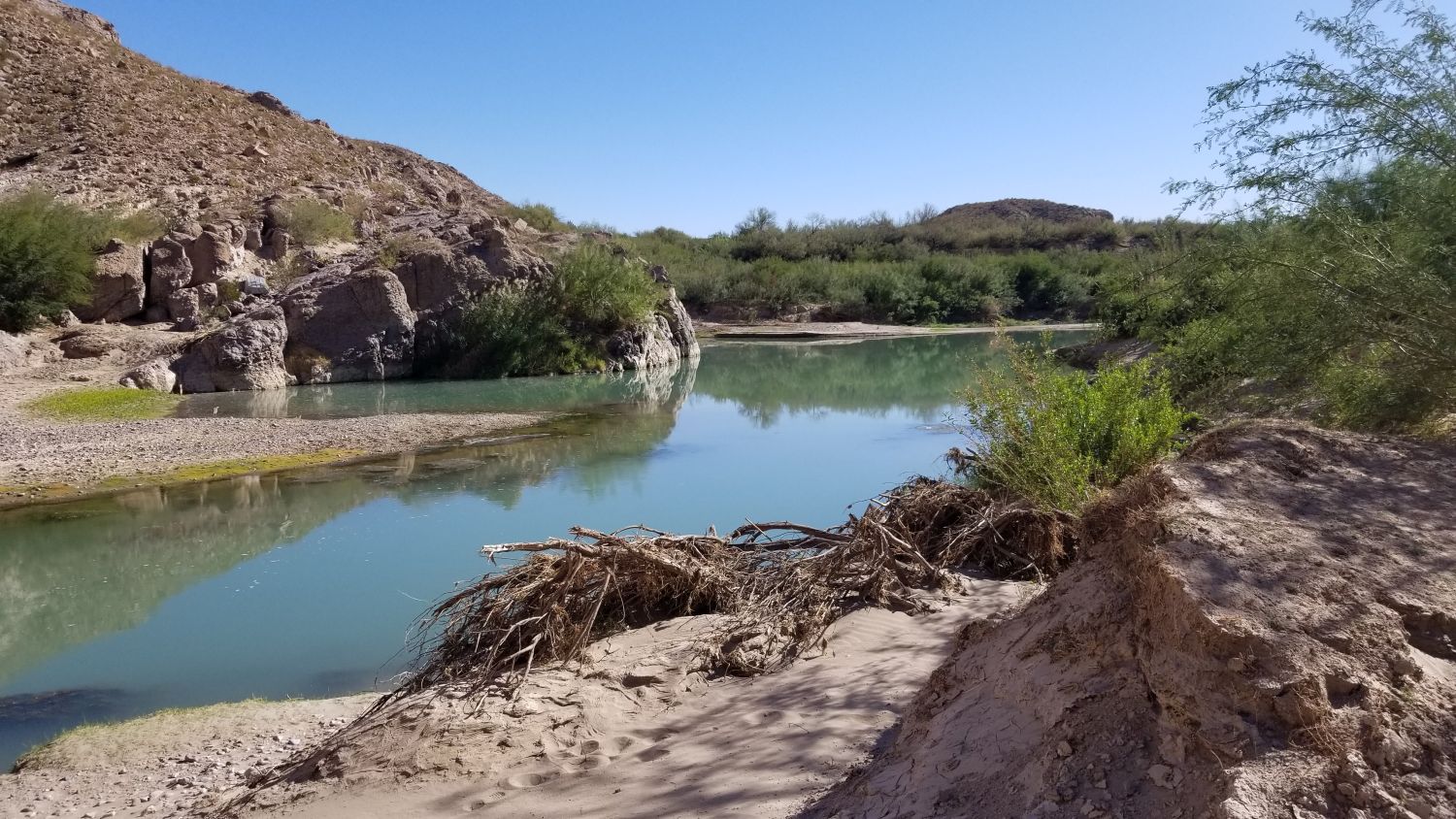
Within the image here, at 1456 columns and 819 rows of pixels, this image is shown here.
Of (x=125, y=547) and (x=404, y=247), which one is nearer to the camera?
(x=125, y=547)

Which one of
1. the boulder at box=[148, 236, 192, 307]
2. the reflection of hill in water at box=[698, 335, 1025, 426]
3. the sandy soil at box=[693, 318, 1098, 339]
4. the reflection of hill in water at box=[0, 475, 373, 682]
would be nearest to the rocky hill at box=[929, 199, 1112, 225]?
the sandy soil at box=[693, 318, 1098, 339]

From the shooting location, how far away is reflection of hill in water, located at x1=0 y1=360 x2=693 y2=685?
831 cm

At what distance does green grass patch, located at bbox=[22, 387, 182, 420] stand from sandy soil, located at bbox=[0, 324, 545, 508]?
0.39 metres

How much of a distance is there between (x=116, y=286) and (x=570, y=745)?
86.0ft

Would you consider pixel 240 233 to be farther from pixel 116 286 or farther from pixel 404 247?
pixel 404 247

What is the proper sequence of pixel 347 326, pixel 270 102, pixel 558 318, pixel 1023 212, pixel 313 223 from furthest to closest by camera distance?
pixel 1023 212, pixel 270 102, pixel 313 223, pixel 558 318, pixel 347 326

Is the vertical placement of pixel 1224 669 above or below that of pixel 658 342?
below

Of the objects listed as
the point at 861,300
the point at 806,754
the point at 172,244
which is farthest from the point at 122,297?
the point at 861,300

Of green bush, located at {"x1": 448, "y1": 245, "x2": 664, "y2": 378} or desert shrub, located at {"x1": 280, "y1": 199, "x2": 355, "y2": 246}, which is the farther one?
desert shrub, located at {"x1": 280, "y1": 199, "x2": 355, "y2": 246}

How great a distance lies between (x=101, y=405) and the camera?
17750 mm

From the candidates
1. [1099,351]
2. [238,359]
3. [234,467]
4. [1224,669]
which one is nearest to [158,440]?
[234,467]

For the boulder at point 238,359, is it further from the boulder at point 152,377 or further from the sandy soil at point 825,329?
the sandy soil at point 825,329

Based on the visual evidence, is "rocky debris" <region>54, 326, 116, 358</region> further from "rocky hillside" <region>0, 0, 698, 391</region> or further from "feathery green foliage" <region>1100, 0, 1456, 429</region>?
"feathery green foliage" <region>1100, 0, 1456, 429</region>

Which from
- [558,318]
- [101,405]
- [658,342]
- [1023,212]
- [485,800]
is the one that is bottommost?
[485,800]
